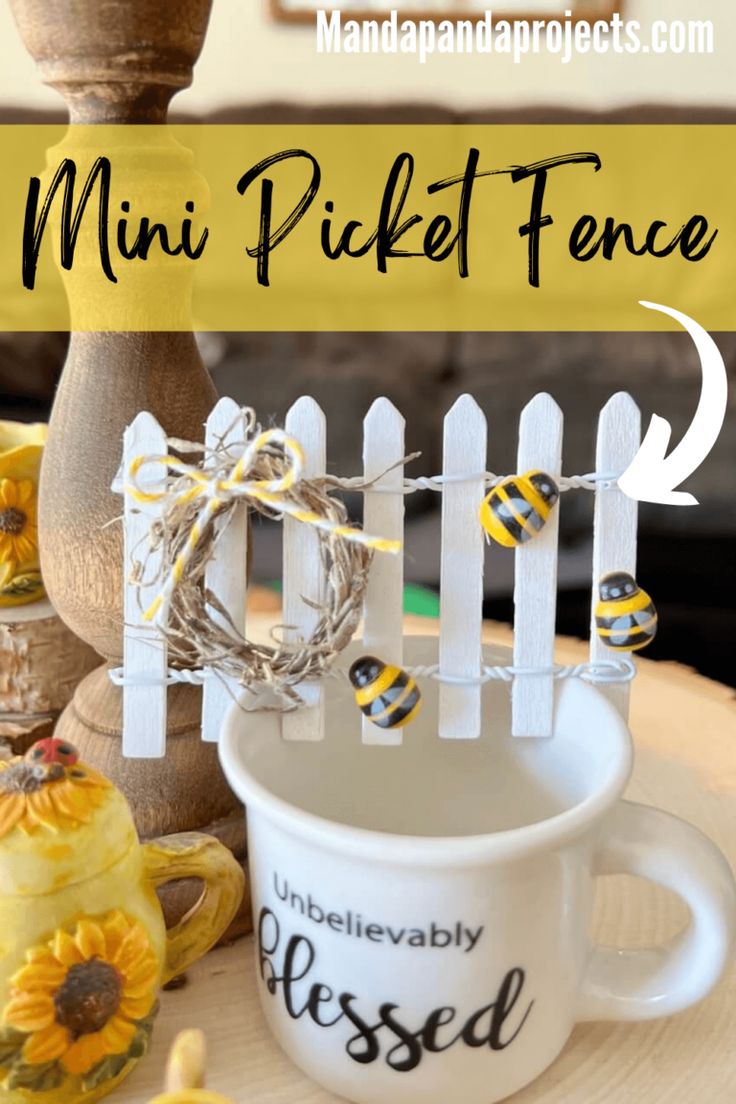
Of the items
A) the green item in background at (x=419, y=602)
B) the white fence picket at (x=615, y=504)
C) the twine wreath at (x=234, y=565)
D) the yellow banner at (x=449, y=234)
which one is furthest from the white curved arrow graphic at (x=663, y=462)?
the yellow banner at (x=449, y=234)

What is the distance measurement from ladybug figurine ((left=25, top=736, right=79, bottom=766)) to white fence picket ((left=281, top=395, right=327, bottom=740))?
9cm

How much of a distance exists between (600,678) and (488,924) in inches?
4.9

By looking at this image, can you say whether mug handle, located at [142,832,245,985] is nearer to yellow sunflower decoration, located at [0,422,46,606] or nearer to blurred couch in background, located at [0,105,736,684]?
yellow sunflower decoration, located at [0,422,46,606]

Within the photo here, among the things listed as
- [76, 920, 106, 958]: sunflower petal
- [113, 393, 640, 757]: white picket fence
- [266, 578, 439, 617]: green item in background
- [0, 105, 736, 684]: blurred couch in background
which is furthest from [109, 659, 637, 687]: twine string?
[0, 105, 736, 684]: blurred couch in background

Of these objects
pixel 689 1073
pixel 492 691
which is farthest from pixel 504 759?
pixel 689 1073

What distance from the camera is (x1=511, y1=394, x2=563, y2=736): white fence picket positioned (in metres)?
0.47

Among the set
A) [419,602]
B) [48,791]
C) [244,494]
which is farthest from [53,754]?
[419,602]

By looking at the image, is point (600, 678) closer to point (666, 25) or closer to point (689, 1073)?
point (689, 1073)

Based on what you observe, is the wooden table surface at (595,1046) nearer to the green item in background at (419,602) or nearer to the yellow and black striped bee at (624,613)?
the yellow and black striped bee at (624,613)

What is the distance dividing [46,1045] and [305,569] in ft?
0.65

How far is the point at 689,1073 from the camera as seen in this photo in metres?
0.47

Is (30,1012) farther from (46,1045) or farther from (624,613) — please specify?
(624,613)

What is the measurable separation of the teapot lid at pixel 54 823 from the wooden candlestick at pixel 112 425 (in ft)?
0.33

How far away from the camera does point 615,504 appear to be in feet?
1.58
